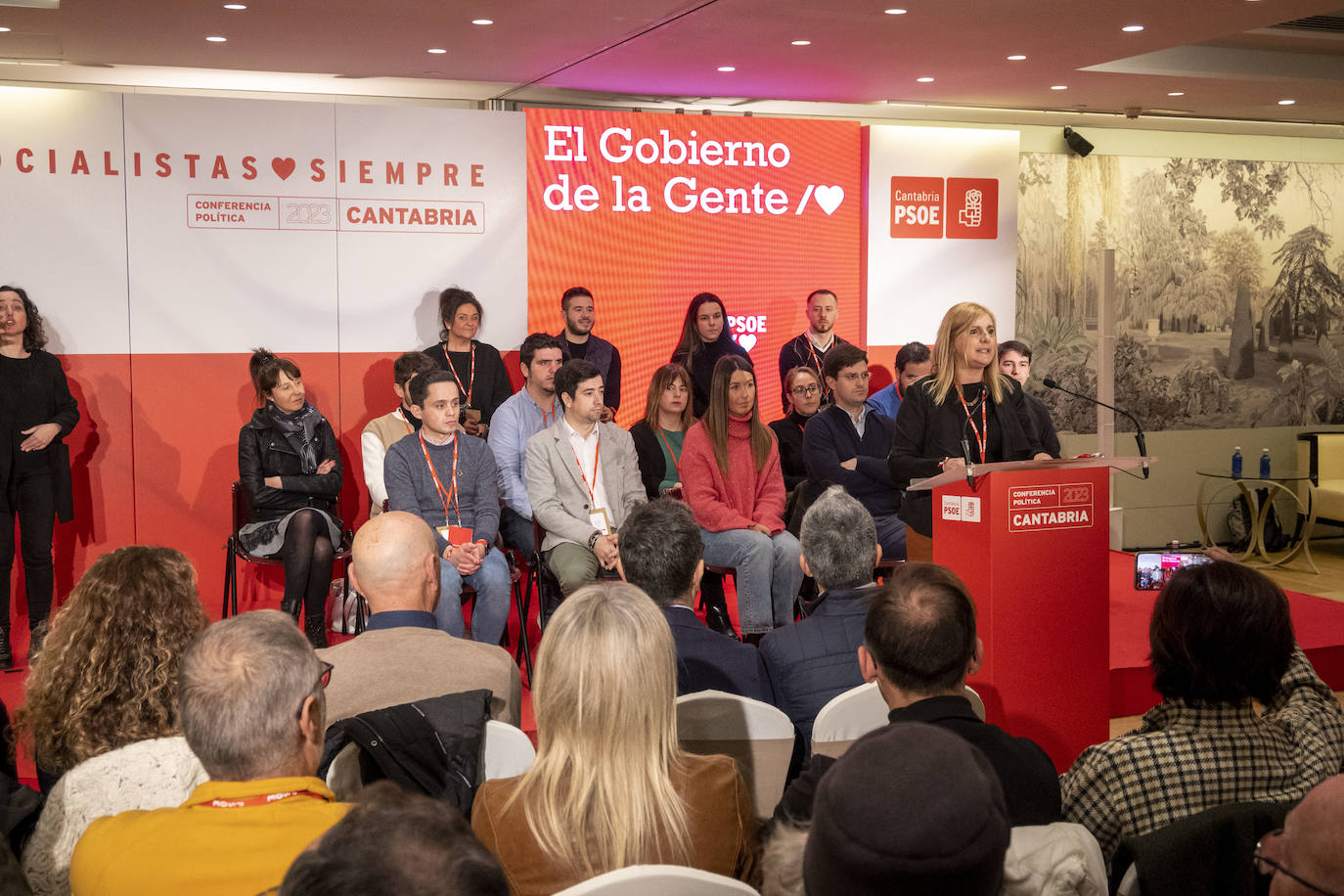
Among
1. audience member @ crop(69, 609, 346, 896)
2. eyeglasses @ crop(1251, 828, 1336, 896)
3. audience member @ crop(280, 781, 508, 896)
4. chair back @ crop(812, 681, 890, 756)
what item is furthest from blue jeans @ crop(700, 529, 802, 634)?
audience member @ crop(280, 781, 508, 896)

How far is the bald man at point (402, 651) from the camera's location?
2.51m

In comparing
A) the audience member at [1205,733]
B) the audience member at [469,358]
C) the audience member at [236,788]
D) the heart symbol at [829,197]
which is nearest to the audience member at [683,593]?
the audience member at [1205,733]

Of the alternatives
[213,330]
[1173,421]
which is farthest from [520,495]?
[1173,421]

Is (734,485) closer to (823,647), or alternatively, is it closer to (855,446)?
(855,446)

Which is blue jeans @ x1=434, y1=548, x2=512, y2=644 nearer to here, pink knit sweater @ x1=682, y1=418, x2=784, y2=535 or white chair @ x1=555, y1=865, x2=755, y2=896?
pink knit sweater @ x1=682, y1=418, x2=784, y2=535

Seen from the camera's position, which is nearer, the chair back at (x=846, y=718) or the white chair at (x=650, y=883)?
the white chair at (x=650, y=883)

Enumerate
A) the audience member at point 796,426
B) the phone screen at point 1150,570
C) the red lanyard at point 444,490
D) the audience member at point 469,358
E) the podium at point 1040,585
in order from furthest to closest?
the audience member at point 469,358
the audience member at point 796,426
the red lanyard at point 444,490
the phone screen at point 1150,570
the podium at point 1040,585

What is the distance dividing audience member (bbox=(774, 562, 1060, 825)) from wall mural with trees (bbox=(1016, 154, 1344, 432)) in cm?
743

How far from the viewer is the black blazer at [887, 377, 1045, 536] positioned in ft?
14.9

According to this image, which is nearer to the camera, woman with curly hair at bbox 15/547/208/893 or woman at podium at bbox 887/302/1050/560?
woman with curly hair at bbox 15/547/208/893

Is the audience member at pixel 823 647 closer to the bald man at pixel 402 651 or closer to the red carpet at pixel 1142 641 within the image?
the bald man at pixel 402 651

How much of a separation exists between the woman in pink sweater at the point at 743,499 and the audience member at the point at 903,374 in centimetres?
118

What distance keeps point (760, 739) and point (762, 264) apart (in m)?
5.41

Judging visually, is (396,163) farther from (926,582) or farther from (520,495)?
(926,582)
